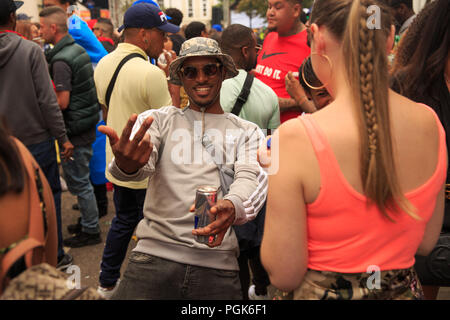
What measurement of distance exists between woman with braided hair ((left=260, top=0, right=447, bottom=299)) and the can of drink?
1.53ft

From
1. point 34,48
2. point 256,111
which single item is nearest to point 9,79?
point 34,48

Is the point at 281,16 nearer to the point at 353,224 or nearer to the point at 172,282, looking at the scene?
the point at 172,282

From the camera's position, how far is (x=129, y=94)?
357 cm

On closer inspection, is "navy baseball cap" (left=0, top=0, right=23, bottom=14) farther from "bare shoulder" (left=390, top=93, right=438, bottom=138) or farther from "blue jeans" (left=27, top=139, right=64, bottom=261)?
"bare shoulder" (left=390, top=93, right=438, bottom=138)

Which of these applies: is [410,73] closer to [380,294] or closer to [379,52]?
[379,52]

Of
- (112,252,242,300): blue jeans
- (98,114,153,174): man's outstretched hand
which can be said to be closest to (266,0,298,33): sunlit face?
(98,114,153,174): man's outstretched hand

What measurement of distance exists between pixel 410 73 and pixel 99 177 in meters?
4.20

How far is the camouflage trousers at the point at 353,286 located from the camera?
56.1 inches

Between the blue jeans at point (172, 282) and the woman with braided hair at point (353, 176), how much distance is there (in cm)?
67

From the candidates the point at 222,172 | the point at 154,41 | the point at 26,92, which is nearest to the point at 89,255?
the point at 26,92

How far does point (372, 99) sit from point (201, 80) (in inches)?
48.0

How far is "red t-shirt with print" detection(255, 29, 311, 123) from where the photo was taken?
161 inches

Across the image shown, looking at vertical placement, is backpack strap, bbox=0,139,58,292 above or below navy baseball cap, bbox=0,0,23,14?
below

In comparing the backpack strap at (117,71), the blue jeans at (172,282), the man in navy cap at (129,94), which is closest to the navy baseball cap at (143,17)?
the man in navy cap at (129,94)
